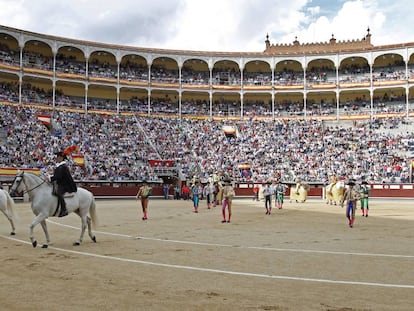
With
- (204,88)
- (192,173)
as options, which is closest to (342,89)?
(204,88)

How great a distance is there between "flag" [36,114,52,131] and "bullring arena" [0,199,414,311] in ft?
103

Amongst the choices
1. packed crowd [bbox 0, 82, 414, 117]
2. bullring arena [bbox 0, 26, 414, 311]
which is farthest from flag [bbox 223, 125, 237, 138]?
packed crowd [bbox 0, 82, 414, 117]

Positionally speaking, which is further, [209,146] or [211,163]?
[209,146]

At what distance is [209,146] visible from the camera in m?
45.5

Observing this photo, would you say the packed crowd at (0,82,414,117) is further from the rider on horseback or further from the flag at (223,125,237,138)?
the rider on horseback

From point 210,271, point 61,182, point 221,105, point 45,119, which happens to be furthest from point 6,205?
point 221,105

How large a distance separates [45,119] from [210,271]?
39095 millimetres

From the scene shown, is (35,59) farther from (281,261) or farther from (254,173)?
(281,261)

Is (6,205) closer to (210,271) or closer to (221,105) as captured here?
(210,271)

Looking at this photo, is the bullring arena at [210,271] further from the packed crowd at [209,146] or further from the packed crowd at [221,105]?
the packed crowd at [221,105]

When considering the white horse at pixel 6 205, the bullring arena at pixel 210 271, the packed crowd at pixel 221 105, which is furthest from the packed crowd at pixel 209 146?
the bullring arena at pixel 210 271

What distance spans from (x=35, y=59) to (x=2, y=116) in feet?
37.9

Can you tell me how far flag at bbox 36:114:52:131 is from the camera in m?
42.8

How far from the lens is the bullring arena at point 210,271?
560cm
